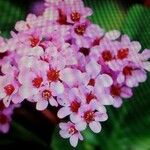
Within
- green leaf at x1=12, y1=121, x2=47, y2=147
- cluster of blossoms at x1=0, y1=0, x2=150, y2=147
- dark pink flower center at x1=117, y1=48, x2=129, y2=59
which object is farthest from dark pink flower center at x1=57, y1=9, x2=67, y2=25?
green leaf at x1=12, y1=121, x2=47, y2=147

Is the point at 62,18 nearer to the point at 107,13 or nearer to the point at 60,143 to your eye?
the point at 107,13

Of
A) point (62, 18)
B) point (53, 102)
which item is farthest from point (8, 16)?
point (53, 102)

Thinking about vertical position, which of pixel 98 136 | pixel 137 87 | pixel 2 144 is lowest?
pixel 2 144

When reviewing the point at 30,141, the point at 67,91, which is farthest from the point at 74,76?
the point at 30,141

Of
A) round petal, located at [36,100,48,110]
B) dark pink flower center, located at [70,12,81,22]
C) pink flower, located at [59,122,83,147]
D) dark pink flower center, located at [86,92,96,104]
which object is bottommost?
pink flower, located at [59,122,83,147]

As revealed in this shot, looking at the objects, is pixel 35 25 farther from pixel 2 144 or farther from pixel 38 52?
pixel 2 144

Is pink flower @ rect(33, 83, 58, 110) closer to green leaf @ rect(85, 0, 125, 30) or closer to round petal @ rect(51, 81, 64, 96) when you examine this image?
round petal @ rect(51, 81, 64, 96)
